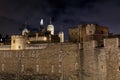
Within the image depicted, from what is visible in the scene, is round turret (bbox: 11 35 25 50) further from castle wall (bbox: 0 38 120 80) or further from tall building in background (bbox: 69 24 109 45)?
tall building in background (bbox: 69 24 109 45)

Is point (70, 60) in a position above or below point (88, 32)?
below

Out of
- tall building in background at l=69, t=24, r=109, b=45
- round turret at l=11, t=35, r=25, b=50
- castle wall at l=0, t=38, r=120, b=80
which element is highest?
tall building in background at l=69, t=24, r=109, b=45

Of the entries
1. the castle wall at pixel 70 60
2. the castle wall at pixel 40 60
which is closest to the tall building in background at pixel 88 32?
the castle wall at pixel 40 60

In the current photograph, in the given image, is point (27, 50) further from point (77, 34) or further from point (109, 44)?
point (109, 44)

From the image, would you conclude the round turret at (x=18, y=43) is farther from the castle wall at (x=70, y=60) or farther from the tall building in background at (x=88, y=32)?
the tall building in background at (x=88, y=32)

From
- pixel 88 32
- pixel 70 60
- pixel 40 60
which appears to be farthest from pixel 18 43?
pixel 70 60

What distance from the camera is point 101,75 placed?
46344mm

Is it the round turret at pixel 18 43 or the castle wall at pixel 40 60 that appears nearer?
the castle wall at pixel 40 60

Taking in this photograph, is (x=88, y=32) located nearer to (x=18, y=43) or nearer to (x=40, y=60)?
(x=40, y=60)

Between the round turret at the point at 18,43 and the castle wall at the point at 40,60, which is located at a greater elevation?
the round turret at the point at 18,43

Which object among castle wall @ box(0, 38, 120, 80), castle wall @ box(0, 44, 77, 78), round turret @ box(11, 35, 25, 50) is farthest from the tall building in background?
round turret @ box(11, 35, 25, 50)

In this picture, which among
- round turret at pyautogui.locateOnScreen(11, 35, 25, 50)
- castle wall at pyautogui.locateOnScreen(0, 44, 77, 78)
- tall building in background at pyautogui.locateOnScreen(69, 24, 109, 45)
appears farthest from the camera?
round turret at pyautogui.locateOnScreen(11, 35, 25, 50)

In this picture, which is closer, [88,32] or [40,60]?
[40,60]

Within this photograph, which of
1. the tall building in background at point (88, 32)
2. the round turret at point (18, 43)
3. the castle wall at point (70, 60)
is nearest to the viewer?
the castle wall at point (70, 60)
